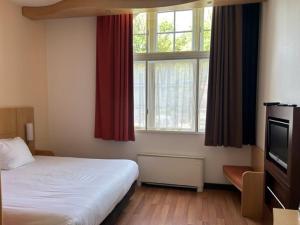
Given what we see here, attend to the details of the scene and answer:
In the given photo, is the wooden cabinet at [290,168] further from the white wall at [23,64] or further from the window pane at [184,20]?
the white wall at [23,64]

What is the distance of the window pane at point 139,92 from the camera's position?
3.97 m

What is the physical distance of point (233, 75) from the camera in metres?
3.49

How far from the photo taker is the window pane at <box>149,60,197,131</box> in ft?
12.5

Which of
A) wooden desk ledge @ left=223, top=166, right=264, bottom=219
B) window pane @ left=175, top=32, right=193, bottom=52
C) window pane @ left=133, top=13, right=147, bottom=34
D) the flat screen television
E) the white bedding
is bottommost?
wooden desk ledge @ left=223, top=166, right=264, bottom=219

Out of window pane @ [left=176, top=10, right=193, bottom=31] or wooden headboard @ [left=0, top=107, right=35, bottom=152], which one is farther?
window pane @ [left=176, top=10, right=193, bottom=31]

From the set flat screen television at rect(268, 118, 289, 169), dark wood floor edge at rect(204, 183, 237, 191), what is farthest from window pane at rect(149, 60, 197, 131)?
flat screen television at rect(268, 118, 289, 169)

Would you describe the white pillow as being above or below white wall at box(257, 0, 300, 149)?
below

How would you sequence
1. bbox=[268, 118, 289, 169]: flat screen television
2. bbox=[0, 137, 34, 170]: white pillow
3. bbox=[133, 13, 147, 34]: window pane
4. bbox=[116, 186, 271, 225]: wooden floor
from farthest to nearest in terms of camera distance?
bbox=[133, 13, 147, 34]: window pane → bbox=[0, 137, 34, 170]: white pillow → bbox=[116, 186, 271, 225]: wooden floor → bbox=[268, 118, 289, 169]: flat screen television

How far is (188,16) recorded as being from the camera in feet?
12.4

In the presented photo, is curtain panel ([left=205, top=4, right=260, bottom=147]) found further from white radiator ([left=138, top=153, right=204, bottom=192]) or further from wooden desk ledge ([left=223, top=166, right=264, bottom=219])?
wooden desk ledge ([left=223, top=166, right=264, bottom=219])

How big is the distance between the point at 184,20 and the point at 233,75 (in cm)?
119

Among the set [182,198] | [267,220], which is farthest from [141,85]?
[267,220]

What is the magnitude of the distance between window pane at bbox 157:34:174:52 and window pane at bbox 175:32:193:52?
82 mm

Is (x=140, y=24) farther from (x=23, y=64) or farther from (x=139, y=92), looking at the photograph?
(x=23, y=64)
